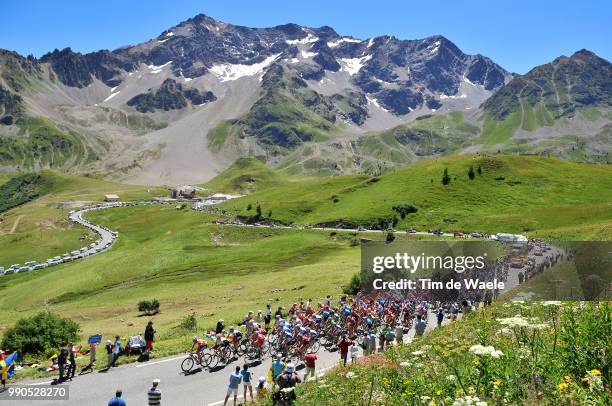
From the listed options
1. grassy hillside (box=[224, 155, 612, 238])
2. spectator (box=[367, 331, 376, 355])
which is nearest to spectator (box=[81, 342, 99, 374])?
spectator (box=[367, 331, 376, 355])

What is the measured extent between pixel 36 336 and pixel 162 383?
1684 cm

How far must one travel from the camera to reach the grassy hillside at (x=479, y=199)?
450ft

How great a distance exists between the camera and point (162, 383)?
29.1m

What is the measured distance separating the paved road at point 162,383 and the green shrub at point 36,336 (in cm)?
940

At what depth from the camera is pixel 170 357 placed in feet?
115

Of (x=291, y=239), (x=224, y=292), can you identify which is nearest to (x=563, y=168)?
(x=291, y=239)

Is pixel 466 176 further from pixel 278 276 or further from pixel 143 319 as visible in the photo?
pixel 143 319

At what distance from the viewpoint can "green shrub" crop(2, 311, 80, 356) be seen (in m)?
37.9

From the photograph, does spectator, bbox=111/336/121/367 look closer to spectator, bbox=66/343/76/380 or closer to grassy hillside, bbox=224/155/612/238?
spectator, bbox=66/343/76/380

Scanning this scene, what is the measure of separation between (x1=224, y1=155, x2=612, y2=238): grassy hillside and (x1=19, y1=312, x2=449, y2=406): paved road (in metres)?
116

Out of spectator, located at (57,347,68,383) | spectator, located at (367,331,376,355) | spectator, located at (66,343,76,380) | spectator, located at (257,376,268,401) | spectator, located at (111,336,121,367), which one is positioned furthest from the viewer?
spectator, located at (367,331,376,355)

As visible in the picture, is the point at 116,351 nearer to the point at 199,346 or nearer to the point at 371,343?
the point at 199,346

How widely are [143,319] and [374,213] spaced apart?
111 m

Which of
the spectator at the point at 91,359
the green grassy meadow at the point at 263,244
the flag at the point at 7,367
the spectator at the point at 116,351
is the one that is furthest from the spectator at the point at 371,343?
the flag at the point at 7,367
